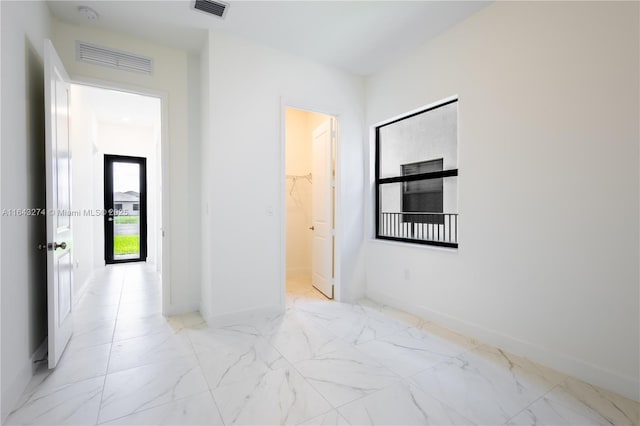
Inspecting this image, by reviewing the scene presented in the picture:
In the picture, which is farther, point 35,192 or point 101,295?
point 101,295

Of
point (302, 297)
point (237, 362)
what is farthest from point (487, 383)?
point (302, 297)

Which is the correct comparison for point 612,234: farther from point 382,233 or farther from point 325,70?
point 325,70

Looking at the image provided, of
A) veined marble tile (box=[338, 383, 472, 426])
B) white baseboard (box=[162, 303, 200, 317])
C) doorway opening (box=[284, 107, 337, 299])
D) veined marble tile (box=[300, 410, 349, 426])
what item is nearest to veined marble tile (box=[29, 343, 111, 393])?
white baseboard (box=[162, 303, 200, 317])

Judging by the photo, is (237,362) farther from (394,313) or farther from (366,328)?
(394,313)

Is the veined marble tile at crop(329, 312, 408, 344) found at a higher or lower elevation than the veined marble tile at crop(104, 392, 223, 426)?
higher

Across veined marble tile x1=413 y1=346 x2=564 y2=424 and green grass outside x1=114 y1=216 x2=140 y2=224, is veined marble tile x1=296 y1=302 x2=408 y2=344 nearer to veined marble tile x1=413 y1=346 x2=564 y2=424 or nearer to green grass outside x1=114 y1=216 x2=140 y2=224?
veined marble tile x1=413 y1=346 x2=564 y2=424

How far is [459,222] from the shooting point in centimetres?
267

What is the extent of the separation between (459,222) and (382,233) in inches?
45.5

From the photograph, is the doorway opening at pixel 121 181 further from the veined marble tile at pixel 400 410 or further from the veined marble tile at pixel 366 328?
the veined marble tile at pixel 400 410

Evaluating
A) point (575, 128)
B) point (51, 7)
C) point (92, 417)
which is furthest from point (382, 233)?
point (51, 7)

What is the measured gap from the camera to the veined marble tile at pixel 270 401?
1.60 metres

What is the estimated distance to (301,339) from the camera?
2.55 metres

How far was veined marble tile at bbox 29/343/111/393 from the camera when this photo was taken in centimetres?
191

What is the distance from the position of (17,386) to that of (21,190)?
1.14 meters
